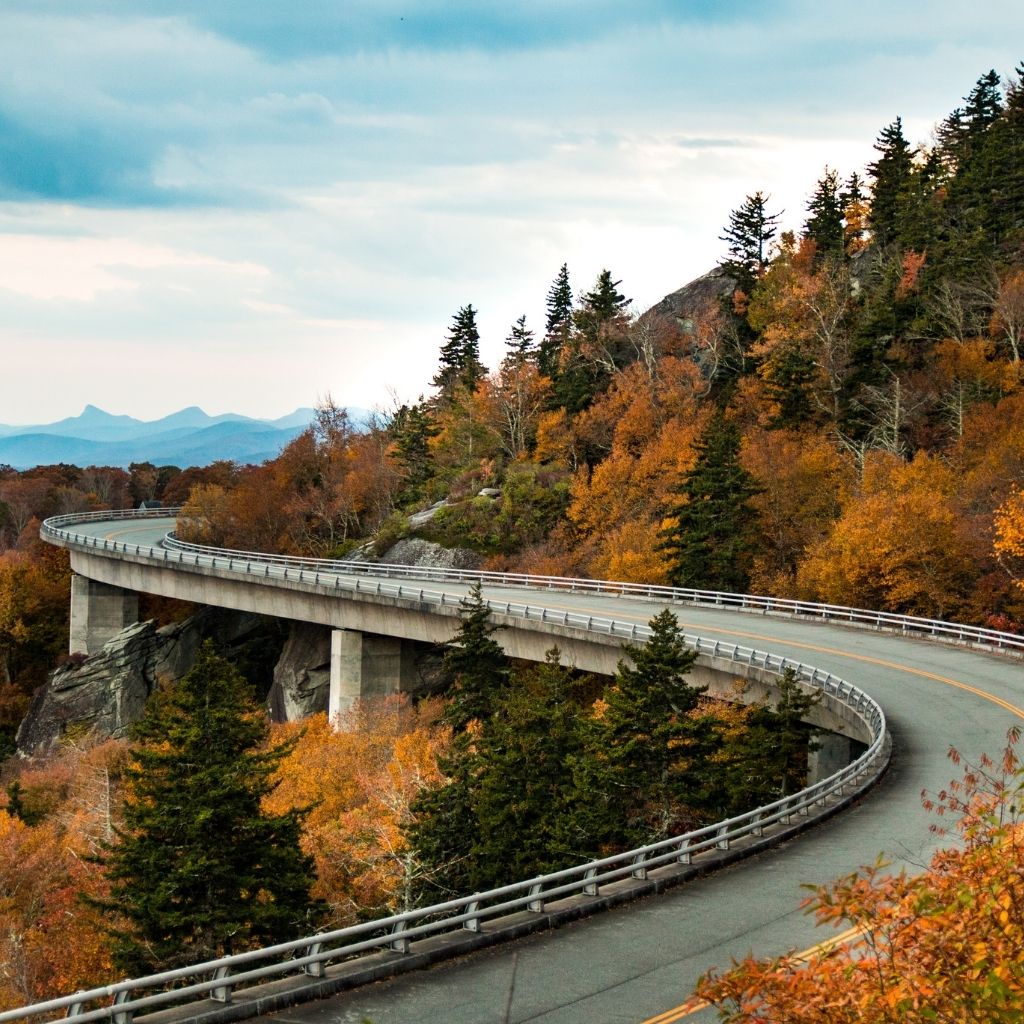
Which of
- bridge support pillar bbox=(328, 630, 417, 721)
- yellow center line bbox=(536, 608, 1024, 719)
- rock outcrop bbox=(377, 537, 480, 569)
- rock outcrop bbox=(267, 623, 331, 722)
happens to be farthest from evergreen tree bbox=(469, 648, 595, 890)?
rock outcrop bbox=(377, 537, 480, 569)

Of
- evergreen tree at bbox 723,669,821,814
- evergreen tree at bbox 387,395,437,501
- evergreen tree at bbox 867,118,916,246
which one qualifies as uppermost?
evergreen tree at bbox 867,118,916,246

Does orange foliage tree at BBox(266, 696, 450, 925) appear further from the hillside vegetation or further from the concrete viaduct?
the concrete viaduct

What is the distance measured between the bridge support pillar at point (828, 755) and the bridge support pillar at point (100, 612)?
201 feet

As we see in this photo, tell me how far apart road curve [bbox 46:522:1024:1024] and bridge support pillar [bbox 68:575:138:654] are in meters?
63.7

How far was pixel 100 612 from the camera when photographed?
270 ft

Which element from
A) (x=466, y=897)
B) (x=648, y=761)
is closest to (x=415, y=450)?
(x=648, y=761)

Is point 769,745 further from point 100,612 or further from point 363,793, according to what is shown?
point 100,612

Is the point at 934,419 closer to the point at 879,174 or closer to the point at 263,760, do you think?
the point at 879,174

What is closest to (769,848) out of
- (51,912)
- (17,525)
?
(51,912)

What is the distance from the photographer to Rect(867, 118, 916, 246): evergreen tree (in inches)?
3467

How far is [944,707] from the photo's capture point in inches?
1265

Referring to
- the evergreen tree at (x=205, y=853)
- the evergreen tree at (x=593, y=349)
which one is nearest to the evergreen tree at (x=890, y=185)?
the evergreen tree at (x=593, y=349)

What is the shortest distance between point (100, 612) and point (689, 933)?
74349mm

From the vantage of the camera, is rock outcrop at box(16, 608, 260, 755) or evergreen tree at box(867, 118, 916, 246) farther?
evergreen tree at box(867, 118, 916, 246)
